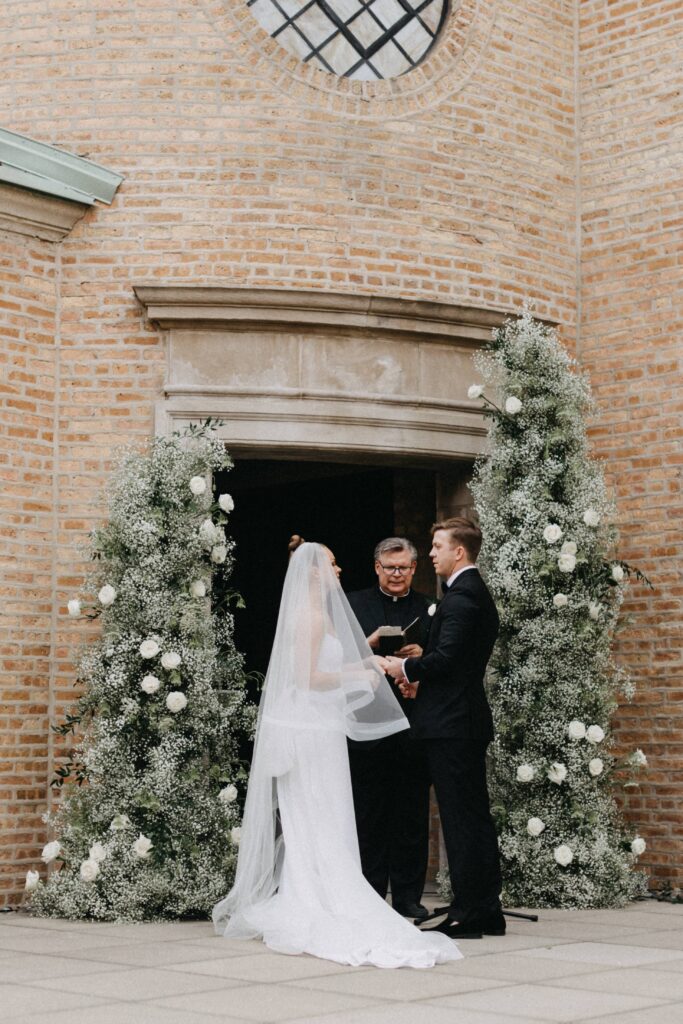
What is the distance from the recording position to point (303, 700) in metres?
6.61

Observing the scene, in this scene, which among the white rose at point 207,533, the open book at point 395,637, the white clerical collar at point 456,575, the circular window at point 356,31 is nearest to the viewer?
the white clerical collar at point 456,575

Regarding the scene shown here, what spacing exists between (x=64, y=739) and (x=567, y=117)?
5175 millimetres

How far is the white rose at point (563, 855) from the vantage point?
756 cm

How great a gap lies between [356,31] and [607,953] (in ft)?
18.8

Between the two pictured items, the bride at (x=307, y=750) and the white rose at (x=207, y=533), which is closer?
the bride at (x=307, y=750)

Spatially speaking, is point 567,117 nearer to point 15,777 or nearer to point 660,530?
point 660,530

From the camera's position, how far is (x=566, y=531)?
7.94 metres

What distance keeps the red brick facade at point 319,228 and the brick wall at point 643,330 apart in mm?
14

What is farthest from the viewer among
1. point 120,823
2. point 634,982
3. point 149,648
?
point 149,648

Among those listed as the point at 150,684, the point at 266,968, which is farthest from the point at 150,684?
the point at 266,968

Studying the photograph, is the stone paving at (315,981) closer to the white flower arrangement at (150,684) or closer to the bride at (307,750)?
the bride at (307,750)

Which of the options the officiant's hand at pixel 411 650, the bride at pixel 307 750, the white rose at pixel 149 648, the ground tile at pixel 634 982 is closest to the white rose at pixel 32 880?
the bride at pixel 307 750

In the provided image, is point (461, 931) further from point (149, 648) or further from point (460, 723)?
point (149, 648)

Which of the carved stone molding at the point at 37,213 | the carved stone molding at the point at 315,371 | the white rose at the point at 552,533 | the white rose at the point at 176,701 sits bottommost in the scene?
the white rose at the point at 176,701
